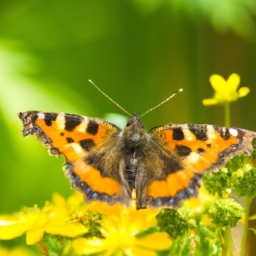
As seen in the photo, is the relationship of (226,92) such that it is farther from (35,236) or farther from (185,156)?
(35,236)

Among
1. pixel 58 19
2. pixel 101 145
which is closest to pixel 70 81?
pixel 58 19

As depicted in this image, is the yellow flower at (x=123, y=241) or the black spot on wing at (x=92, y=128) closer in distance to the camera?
the yellow flower at (x=123, y=241)

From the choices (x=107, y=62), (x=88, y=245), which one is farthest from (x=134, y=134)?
(x=107, y=62)

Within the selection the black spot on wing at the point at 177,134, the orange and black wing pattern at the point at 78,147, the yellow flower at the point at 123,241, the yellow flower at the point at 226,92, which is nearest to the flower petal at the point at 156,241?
the yellow flower at the point at 123,241

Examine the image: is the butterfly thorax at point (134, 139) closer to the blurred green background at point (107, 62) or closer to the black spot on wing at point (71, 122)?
the black spot on wing at point (71, 122)

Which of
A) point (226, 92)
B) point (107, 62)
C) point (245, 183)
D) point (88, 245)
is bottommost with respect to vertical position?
point (88, 245)

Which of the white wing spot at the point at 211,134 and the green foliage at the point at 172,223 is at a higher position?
the white wing spot at the point at 211,134
